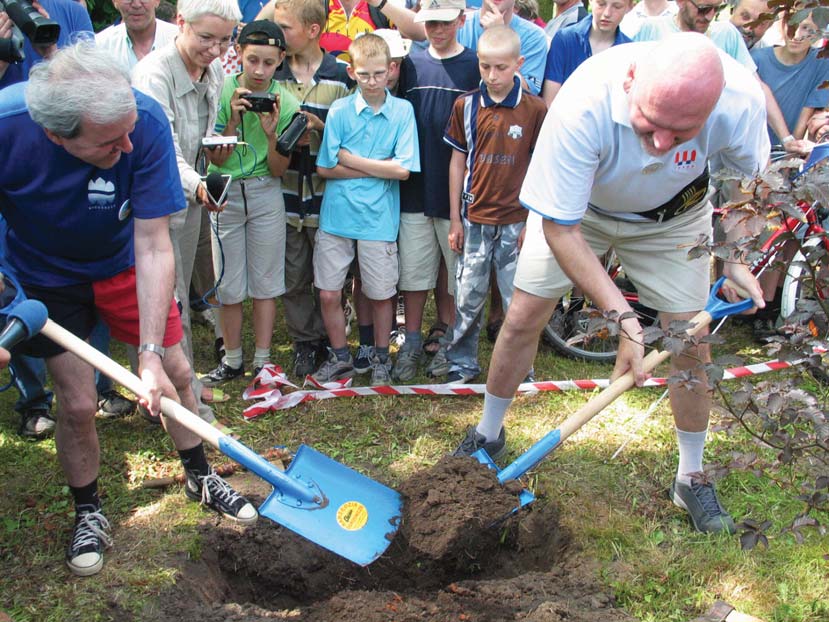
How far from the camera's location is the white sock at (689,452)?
367cm

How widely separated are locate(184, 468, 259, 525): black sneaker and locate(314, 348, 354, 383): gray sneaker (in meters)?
1.34

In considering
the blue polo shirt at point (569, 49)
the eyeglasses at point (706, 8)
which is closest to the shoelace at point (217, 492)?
the blue polo shirt at point (569, 49)

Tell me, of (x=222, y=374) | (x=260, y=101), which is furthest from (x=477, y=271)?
(x=222, y=374)

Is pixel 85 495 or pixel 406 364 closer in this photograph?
pixel 85 495

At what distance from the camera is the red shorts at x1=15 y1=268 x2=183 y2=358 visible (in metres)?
3.21

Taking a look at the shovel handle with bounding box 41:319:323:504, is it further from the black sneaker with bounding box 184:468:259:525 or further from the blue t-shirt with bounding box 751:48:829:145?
the blue t-shirt with bounding box 751:48:829:145

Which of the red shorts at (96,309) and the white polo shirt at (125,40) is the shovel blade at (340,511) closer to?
the red shorts at (96,309)

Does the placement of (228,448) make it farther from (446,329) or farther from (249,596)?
(446,329)

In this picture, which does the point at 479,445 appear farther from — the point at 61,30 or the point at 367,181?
the point at 61,30

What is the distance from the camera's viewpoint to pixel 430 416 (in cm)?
459

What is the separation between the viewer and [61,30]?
4.39 meters

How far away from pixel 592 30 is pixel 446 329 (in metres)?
2.11

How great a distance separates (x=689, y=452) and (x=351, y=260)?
7.36 feet

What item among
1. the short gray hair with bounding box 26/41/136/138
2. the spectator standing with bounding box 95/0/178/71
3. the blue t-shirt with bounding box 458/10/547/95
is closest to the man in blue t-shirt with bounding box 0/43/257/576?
the short gray hair with bounding box 26/41/136/138
